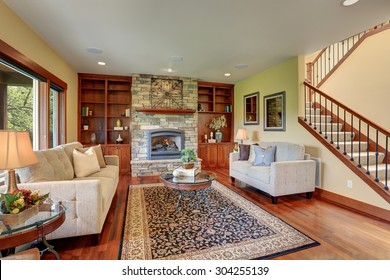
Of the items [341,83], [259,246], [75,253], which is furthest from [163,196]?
[341,83]

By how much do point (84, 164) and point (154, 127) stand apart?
2.70 metres

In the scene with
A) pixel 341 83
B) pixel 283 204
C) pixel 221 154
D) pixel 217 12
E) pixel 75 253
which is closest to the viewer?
pixel 75 253

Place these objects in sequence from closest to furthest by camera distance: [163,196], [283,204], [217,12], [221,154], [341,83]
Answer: [217,12] < [283,204] < [163,196] < [341,83] < [221,154]

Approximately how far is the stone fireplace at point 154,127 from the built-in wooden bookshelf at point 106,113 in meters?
0.35

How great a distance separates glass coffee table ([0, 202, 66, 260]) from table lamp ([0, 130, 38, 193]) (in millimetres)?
372

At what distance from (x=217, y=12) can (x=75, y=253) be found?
3095mm

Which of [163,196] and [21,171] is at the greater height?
[21,171]

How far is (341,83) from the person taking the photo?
426cm

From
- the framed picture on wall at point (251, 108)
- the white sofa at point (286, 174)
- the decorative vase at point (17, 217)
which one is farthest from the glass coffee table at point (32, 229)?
the framed picture on wall at point (251, 108)

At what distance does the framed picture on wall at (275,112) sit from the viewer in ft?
14.5

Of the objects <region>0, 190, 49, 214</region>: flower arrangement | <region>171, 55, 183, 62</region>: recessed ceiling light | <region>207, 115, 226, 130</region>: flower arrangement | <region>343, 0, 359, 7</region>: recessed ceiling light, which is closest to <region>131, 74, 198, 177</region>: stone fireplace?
<region>207, 115, 226, 130</region>: flower arrangement

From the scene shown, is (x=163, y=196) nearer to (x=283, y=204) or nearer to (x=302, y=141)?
(x=283, y=204)

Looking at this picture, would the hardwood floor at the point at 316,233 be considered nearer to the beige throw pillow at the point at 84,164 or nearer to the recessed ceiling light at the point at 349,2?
the beige throw pillow at the point at 84,164

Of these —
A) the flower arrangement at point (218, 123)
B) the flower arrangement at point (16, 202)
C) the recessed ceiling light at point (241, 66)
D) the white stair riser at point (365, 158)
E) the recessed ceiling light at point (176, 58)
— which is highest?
the recessed ceiling light at point (241, 66)
